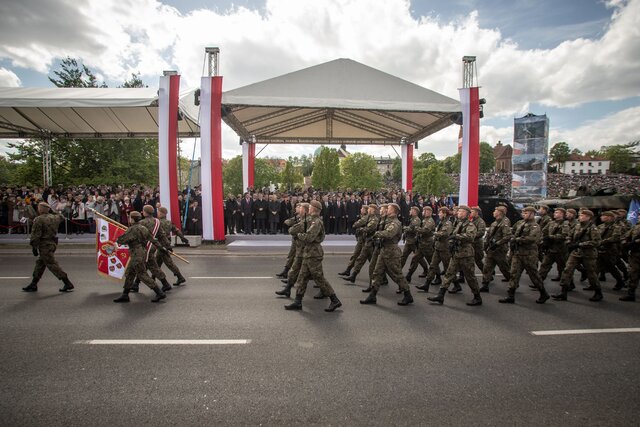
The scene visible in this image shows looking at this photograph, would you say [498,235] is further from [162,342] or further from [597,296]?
[162,342]

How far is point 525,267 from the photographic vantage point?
6969 millimetres

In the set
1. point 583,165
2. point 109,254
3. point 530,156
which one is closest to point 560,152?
point 583,165

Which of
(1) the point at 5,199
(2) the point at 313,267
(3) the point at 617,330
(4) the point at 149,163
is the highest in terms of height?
(4) the point at 149,163

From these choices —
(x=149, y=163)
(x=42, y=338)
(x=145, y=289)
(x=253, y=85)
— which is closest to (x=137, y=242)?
(x=145, y=289)

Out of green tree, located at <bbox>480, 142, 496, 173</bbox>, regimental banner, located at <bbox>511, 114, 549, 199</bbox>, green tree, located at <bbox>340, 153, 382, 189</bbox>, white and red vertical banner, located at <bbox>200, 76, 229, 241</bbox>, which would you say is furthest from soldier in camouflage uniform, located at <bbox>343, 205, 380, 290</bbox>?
green tree, located at <bbox>480, 142, 496, 173</bbox>

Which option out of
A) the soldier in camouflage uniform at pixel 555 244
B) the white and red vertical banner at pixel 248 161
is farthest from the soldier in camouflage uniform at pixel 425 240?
the white and red vertical banner at pixel 248 161

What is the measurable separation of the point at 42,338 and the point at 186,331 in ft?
6.34

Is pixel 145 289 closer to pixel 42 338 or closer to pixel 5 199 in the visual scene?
pixel 42 338

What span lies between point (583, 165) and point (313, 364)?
138835 millimetres

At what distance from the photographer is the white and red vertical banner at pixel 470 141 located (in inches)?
508

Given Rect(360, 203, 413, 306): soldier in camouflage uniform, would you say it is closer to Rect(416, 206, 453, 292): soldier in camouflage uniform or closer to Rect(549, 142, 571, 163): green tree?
Rect(416, 206, 453, 292): soldier in camouflage uniform

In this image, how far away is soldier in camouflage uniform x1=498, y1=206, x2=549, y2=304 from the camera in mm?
6895

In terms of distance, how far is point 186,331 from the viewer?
5.25m

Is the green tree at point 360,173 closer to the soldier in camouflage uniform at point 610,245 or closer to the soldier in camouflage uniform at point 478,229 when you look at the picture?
the soldier in camouflage uniform at point 478,229
